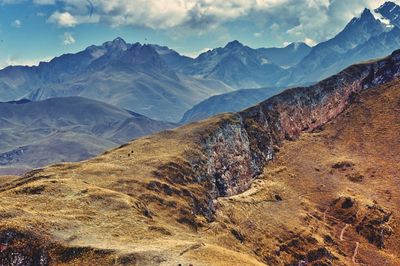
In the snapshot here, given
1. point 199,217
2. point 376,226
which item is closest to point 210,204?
Result: point 199,217

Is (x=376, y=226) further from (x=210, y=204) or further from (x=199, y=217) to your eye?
(x=199, y=217)

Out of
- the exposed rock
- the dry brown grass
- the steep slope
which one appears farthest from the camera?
the exposed rock

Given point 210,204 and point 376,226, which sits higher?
point 210,204

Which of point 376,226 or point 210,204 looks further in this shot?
point 376,226

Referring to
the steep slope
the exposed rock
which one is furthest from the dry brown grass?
the exposed rock

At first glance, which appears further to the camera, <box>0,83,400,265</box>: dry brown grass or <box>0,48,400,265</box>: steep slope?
<box>0,83,400,265</box>: dry brown grass

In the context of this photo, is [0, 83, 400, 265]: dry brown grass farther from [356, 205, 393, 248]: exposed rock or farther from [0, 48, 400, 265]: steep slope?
[356, 205, 393, 248]: exposed rock

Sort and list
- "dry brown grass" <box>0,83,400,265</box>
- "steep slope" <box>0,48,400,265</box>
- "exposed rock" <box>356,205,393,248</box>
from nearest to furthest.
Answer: "steep slope" <box>0,48,400,265</box>, "dry brown grass" <box>0,83,400,265</box>, "exposed rock" <box>356,205,393,248</box>

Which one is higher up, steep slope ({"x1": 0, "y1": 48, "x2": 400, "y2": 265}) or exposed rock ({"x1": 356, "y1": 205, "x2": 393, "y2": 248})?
steep slope ({"x1": 0, "y1": 48, "x2": 400, "y2": 265})

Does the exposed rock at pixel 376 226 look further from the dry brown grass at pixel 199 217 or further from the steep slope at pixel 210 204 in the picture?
the dry brown grass at pixel 199 217
